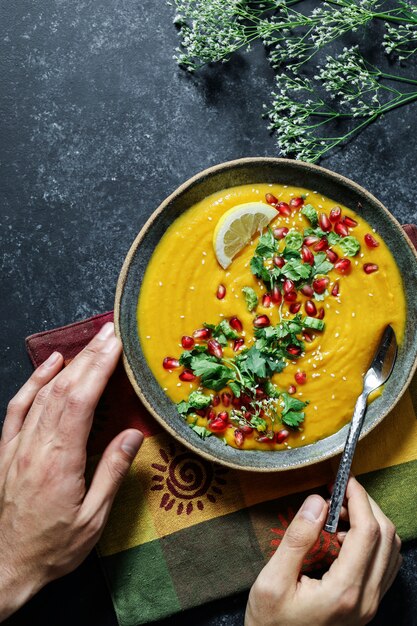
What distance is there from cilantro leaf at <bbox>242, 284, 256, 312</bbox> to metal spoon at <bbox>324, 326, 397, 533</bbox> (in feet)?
1.88

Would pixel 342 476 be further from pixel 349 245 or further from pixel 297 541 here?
pixel 349 245

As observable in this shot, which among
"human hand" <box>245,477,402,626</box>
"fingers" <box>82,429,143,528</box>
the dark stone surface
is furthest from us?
the dark stone surface

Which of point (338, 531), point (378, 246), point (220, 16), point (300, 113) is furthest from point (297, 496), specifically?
point (220, 16)

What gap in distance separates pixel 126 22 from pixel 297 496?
92.1 inches

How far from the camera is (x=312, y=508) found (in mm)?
3225

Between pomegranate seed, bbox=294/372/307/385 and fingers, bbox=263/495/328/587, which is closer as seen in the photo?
fingers, bbox=263/495/328/587

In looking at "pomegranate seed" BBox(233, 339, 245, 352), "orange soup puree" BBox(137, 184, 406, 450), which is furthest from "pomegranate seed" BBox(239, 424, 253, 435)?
"pomegranate seed" BBox(233, 339, 245, 352)

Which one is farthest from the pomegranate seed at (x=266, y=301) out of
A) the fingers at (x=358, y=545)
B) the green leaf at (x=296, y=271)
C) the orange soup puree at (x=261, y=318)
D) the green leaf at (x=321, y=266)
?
the fingers at (x=358, y=545)

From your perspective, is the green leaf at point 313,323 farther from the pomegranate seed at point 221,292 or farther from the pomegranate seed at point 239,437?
the pomegranate seed at point 239,437

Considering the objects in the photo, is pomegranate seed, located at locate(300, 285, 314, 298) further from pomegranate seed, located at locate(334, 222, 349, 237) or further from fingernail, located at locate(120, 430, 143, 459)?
fingernail, located at locate(120, 430, 143, 459)

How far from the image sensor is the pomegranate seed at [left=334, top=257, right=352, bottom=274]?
10.8ft

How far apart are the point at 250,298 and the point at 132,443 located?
801 millimetres

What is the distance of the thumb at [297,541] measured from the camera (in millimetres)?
3172

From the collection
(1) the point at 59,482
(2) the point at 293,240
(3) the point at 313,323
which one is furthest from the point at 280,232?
(1) the point at 59,482
